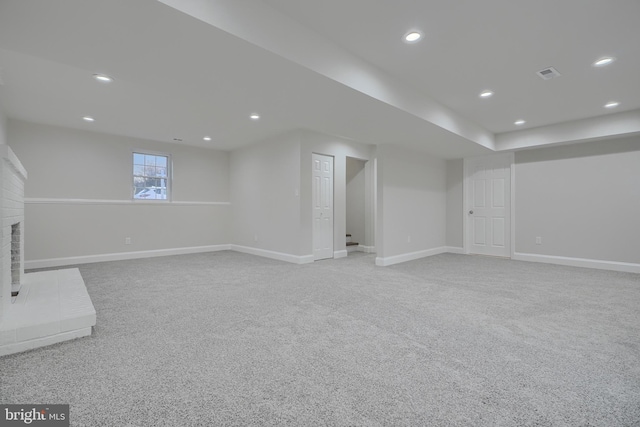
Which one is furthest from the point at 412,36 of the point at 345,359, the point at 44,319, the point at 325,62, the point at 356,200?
the point at 356,200

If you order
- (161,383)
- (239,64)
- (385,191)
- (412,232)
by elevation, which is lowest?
(161,383)

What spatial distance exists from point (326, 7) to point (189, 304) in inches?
116

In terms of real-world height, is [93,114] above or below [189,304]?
above

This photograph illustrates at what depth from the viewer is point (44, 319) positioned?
214 centimetres

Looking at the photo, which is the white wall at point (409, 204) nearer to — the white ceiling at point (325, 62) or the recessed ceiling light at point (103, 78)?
the white ceiling at point (325, 62)

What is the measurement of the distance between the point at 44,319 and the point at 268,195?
404 centimetres

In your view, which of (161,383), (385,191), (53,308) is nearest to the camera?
(161,383)

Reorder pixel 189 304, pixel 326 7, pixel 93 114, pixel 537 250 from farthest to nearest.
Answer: pixel 537 250, pixel 93 114, pixel 189 304, pixel 326 7

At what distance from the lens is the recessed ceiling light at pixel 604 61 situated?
2.89m

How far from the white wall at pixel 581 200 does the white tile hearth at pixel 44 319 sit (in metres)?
6.83

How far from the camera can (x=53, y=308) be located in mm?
2383

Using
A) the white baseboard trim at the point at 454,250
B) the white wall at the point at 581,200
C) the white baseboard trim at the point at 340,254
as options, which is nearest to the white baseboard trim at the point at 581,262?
the white wall at the point at 581,200

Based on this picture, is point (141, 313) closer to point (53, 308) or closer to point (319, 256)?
point (53, 308)

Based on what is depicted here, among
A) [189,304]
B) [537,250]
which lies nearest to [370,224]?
[537,250]
